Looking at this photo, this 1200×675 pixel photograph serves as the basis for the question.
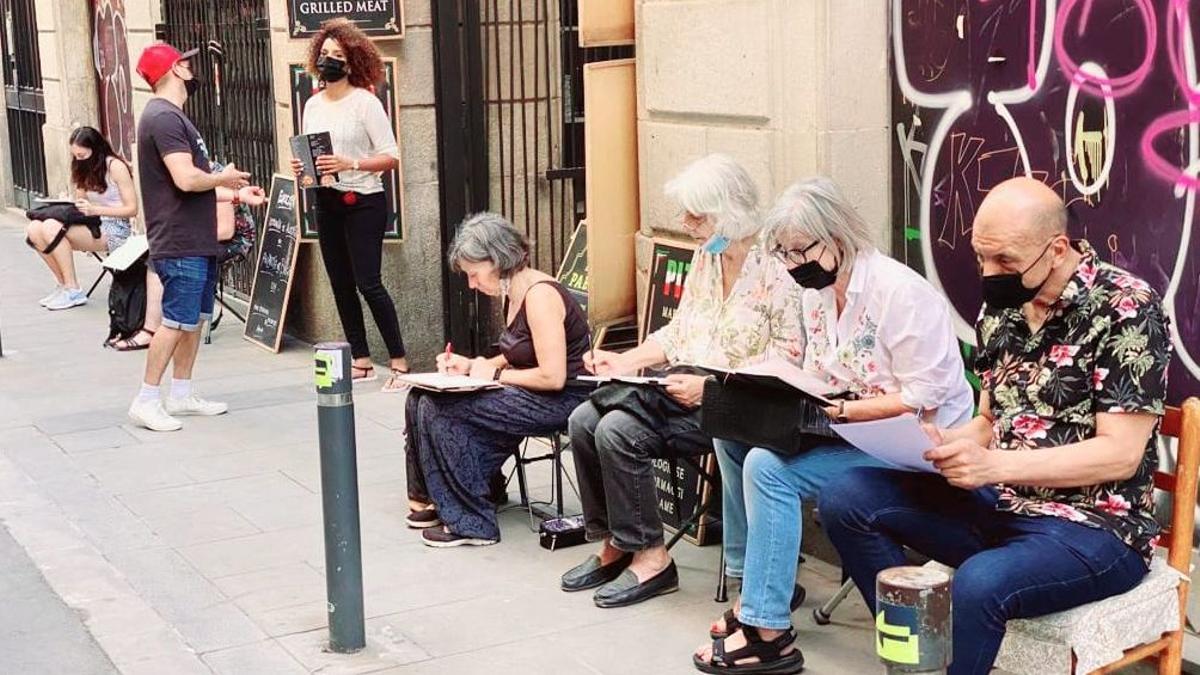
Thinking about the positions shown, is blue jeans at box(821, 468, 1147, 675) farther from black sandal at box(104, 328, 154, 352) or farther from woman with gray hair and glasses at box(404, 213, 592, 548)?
black sandal at box(104, 328, 154, 352)

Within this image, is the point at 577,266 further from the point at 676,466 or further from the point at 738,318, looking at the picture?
the point at 738,318

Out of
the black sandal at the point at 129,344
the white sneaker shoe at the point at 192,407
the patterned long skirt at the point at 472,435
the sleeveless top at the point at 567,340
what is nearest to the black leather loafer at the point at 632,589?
the patterned long skirt at the point at 472,435

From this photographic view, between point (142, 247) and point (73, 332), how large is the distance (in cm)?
125

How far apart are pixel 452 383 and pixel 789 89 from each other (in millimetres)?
1555

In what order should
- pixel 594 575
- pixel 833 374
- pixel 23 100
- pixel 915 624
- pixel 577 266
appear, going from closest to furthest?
pixel 915 624, pixel 833 374, pixel 594 575, pixel 577 266, pixel 23 100

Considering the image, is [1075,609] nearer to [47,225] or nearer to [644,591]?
[644,591]

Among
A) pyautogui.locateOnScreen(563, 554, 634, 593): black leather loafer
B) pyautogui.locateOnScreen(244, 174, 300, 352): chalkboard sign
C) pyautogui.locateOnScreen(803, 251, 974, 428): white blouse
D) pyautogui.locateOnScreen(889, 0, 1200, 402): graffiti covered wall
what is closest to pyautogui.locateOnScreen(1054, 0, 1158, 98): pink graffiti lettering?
pyautogui.locateOnScreen(889, 0, 1200, 402): graffiti covered wall

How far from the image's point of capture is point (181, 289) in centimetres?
821

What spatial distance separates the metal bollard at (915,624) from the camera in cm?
290

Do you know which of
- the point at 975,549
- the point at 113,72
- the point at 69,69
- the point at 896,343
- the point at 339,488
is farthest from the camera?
the point at 69,69

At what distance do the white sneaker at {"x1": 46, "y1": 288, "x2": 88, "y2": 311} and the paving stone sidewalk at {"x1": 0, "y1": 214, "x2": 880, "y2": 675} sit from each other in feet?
10.8

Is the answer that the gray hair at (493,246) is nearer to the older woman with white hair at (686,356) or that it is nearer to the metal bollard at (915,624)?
the older woman with white hair at (686,356)

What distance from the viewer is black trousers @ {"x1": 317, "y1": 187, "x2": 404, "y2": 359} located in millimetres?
8992

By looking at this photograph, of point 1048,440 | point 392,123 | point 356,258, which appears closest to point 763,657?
point 1048,440
